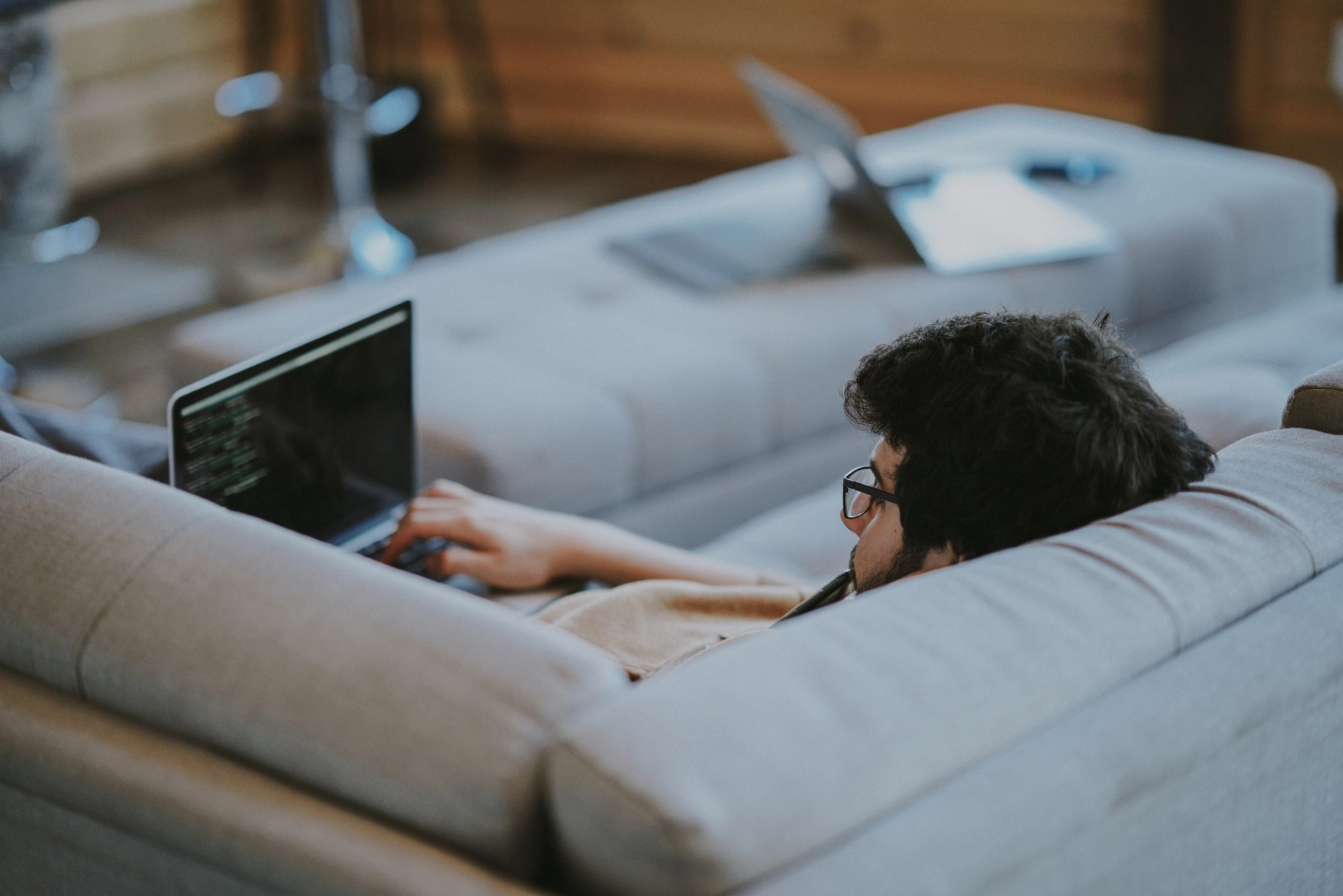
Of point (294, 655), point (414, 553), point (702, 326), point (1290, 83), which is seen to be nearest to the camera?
point (294, 655)

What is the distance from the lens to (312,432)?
1556mm

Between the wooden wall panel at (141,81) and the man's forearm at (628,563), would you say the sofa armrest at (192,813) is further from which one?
the wooden wall panel at (141,81)

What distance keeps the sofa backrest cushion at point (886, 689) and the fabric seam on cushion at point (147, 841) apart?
218 millimetres

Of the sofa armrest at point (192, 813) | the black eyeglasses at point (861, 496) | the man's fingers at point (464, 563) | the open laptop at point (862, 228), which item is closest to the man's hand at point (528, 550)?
the man's fingers at point (464, 563)

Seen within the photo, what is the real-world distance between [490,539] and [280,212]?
323 centimetres

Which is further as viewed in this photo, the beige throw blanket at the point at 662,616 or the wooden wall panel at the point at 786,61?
the wooden wall panel at the point at 786,61

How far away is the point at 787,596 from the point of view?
1424mm

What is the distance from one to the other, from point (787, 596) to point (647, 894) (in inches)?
25.2

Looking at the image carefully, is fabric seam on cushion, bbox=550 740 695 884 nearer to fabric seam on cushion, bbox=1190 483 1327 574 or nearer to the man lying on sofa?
the man lying on sofa

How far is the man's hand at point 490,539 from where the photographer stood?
1.59 m

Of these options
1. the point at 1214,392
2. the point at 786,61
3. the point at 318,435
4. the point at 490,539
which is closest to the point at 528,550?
the point at 490,539

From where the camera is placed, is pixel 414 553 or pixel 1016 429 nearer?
pixel 1016 429

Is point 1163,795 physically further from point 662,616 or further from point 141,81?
point 141,81

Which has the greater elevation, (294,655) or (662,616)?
(294,655)
